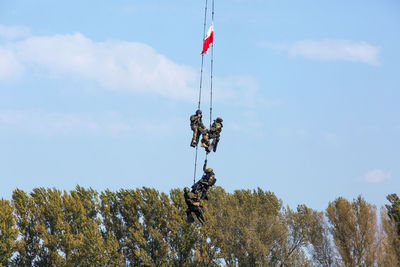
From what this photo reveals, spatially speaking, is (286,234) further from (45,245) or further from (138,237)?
(45,245)

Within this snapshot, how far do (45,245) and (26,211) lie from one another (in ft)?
10.5

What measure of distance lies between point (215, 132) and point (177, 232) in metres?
31.1

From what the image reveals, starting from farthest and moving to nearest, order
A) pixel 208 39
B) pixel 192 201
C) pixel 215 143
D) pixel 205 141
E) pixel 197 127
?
pixel 208 39
pixel 215 143
pixel 205 141
pixel 197 127
pixel 192 201

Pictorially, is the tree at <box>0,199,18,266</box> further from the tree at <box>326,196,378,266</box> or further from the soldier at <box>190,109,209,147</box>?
the soldier at <box>190,109,209,147</box>

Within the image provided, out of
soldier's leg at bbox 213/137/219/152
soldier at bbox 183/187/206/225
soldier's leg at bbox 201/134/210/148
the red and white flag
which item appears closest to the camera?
soldier at bbox 183/187/206/225

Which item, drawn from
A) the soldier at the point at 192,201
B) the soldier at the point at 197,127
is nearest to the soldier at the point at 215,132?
the soldier at the point at 197,127

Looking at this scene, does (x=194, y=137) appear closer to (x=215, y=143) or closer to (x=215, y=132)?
(x=215, y=132)

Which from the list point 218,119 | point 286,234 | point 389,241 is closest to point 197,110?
point 218,119

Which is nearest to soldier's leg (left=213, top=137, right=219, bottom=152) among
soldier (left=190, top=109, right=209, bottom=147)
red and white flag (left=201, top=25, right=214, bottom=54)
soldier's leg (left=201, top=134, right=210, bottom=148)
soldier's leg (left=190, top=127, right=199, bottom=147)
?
soldier's leg (left=201, top=134, right=210, bottom=148)

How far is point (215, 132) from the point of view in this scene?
128ft

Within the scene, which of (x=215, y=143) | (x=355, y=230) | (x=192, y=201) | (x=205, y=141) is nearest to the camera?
(x=192, y=201)

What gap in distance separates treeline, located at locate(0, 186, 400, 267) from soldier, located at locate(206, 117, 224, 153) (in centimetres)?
2653

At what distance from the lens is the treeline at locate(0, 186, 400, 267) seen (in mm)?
63938

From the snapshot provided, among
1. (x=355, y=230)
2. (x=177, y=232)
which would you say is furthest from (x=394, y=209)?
(x=177, y=232)
